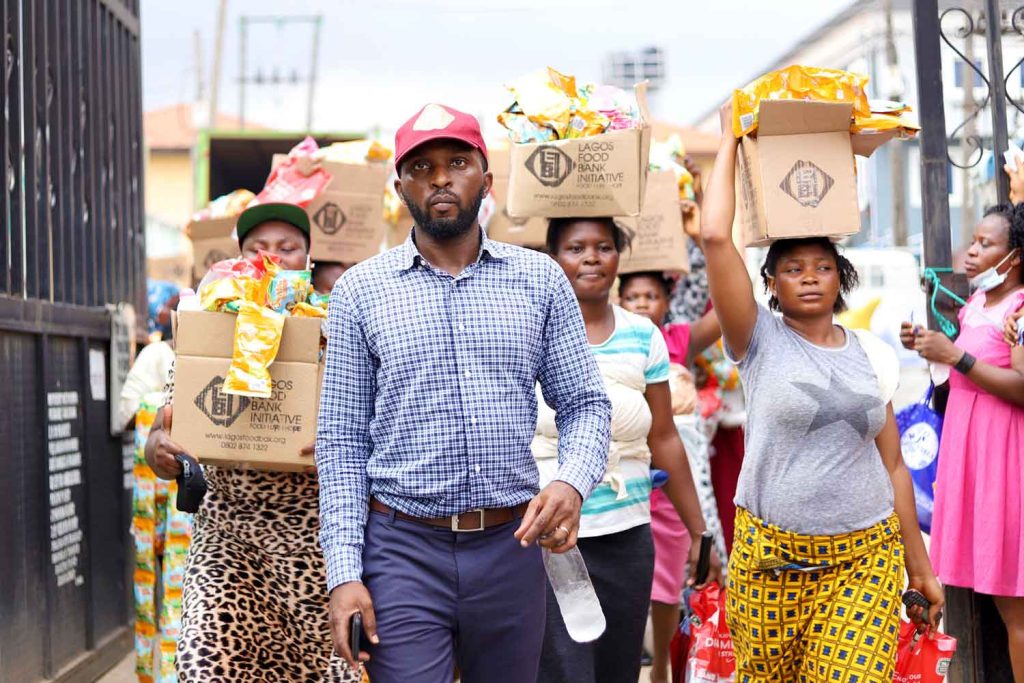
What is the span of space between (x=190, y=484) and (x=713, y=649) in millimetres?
2115

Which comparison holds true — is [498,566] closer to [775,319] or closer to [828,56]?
[775,319]

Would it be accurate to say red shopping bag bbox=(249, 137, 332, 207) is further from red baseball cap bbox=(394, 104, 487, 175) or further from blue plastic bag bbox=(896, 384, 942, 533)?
red baseball cap bbox=(394, 104, 487, 175)

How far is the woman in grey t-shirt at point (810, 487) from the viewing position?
470cm

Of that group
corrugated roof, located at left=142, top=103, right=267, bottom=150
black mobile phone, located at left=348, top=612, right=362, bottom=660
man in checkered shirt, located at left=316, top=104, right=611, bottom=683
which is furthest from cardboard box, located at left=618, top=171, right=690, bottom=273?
corrugated roof, located at left=142, top=103, right=267, bottom=150

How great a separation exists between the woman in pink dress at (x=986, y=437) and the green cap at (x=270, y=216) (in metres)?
2.52

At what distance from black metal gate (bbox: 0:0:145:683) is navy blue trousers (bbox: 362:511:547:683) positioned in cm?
322

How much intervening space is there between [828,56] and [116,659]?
37.5m

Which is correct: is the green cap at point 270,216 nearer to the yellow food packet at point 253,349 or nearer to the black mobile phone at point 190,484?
the yellow food packet at point 253,349

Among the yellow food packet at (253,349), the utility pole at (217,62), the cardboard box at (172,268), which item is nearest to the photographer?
the yellow food packet at (253,349)

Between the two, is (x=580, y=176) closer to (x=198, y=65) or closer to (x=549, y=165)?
(x=549, y=165)

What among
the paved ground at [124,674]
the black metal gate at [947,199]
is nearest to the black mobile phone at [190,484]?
the black metal gate at [947,199]

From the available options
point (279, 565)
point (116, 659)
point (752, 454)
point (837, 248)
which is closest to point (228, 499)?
point (279, 565)

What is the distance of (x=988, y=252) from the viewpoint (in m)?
5.90

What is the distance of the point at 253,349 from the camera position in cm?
453
